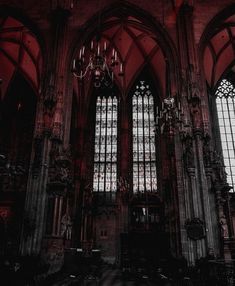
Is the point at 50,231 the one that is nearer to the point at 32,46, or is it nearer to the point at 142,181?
the point at 142,181

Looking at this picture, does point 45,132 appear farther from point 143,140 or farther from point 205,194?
point 143,140

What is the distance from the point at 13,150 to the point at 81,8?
1228cm

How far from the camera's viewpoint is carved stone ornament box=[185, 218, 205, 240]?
37.0 ft

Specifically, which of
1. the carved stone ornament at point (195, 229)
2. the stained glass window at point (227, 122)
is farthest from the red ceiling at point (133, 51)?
the carved stone ornament at point (195, 229)

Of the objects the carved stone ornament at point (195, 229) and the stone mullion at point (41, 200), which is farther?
the stone mullion at point (41, 200)

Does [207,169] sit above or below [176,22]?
below

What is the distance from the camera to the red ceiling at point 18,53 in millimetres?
18830

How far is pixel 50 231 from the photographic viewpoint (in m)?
11.8

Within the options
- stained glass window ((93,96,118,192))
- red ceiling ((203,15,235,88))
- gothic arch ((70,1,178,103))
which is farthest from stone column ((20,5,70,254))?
red ceiling ((203,15,235,88))

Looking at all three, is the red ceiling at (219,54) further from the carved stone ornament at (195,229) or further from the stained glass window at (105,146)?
the carved stone ornament at (195,229)

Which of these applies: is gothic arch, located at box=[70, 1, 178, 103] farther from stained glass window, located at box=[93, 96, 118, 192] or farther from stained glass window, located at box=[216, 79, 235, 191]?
stained glass window, located at box=[216, 79, 235, 191]

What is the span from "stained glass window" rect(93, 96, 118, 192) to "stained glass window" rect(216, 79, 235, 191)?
29.5 feet

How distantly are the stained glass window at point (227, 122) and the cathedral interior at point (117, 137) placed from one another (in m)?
0.09

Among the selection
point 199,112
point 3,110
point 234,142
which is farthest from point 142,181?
point 3,110
